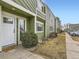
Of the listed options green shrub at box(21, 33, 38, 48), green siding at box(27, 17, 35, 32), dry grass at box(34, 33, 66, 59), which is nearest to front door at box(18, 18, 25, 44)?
green siding at box(27, 17, 35, 32)

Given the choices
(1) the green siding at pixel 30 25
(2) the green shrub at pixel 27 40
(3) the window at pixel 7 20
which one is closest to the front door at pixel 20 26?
(1) the green siding at pixel 30 25

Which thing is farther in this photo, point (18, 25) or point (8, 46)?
point (18, 25)

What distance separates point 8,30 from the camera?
1104cm

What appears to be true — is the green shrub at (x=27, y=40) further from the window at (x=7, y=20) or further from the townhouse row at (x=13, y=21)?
the window at (x=7, y=20)

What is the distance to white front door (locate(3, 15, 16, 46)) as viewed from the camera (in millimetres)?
10455

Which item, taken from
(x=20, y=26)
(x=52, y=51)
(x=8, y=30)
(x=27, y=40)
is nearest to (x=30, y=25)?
(x=20, y=26)

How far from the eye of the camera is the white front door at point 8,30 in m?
10.5

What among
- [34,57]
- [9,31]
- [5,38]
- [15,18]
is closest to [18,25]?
[15,18]

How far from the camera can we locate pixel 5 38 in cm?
1045

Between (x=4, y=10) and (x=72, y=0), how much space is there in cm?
2557

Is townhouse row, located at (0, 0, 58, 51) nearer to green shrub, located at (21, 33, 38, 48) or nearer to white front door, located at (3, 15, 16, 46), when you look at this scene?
white front door, located at (3, 15, 16, 46)

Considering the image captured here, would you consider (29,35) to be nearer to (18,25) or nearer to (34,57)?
(18,25)

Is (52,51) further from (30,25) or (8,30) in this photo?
(30,25)

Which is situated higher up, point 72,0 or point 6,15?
point 72,0
